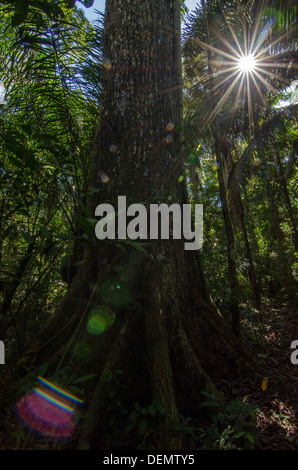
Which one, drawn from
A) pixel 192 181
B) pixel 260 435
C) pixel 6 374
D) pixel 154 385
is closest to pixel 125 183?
pixel 154 385

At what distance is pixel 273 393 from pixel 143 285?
140 cm

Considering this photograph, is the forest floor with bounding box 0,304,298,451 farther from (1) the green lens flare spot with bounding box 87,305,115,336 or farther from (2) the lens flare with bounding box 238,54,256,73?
(2) the lens flare with bounding box 238,54,256,73

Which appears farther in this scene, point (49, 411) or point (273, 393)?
point (273, 393)

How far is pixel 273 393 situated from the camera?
2238mm

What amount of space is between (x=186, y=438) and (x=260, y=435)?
49 cm

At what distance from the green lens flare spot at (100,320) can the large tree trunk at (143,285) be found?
0.04 m

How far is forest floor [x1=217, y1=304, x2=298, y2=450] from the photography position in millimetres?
1740

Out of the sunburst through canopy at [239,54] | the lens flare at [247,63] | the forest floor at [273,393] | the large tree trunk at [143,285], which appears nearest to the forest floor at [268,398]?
the forest floor at [273,393]

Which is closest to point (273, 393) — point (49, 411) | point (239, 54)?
point (49, 411)

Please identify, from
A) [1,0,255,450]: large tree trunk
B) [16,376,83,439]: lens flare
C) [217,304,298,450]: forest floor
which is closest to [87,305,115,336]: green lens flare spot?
[1,0,255,450]: large tree trunk

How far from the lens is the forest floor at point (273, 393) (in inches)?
68.5

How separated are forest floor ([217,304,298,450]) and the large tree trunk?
196mm

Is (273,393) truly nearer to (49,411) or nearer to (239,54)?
(49,411)

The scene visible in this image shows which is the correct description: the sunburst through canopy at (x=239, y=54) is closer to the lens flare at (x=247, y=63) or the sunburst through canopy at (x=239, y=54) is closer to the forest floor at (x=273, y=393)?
the lens flare at (x=247, y=63)
